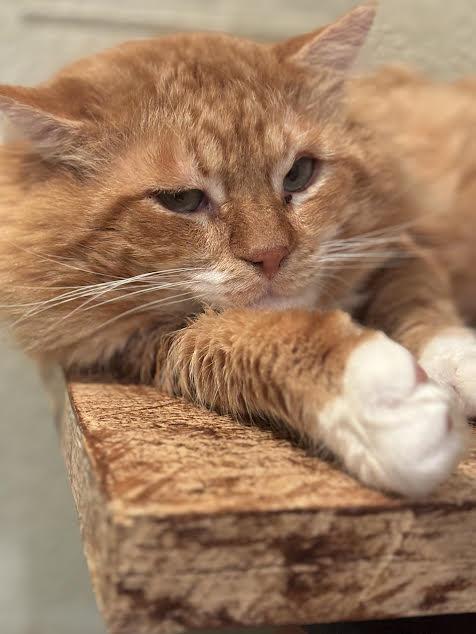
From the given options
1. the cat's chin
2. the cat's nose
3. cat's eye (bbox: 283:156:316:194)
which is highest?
cat's eye (bbox: 283:156:316:194)

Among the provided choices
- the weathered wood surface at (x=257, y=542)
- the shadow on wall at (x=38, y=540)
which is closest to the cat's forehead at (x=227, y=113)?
the weathered wood surface at (x=257, y=542)

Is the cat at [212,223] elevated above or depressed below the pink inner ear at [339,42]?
below

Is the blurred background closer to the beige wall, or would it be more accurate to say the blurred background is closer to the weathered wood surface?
the beige wall

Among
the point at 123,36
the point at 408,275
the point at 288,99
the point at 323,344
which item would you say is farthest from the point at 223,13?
the point at 323,344

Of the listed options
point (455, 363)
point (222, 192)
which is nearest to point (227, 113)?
point (222, 192)

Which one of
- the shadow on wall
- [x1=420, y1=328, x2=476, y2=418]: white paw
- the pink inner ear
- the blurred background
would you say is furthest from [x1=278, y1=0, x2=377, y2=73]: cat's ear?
the shadow on wall

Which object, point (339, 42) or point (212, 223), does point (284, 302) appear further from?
point (339, 42)

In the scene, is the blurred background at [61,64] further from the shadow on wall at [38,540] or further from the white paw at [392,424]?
the white paw at [392,424]
